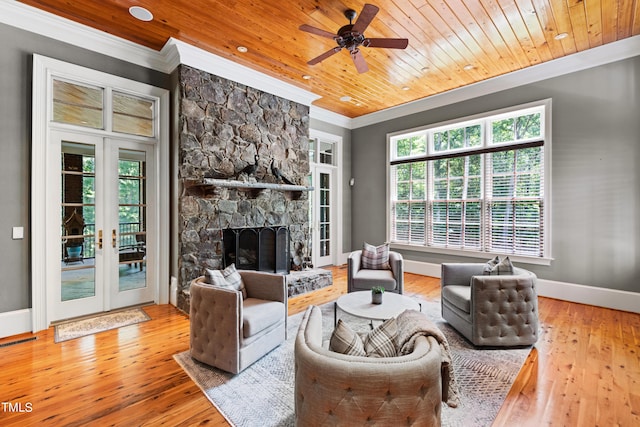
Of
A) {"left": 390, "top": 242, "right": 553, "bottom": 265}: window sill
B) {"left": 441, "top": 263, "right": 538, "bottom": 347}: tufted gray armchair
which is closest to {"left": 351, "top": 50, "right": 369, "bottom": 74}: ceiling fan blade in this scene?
{"left": 441, "top": 263, "right": 538, "bottom": 347}: tufted gray armchair

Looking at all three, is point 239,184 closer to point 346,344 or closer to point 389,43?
point 389,43

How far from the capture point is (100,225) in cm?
377

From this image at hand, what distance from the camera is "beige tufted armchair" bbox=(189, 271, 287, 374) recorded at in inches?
94.9

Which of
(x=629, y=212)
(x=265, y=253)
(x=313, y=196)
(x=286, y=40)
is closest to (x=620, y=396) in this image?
(x=629, y=212)

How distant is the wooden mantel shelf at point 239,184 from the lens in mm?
3971

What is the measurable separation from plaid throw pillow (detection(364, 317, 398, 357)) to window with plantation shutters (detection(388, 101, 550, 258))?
418 cm

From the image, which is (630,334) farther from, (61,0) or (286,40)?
(61,0)

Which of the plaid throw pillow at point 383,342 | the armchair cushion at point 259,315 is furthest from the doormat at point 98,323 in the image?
the plaid throw pillow at point 383,342

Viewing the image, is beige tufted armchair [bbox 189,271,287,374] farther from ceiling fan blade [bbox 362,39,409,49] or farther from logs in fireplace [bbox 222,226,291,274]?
ceiling fan blade [bbox 362,39,409,49]

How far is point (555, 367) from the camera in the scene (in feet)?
8.46

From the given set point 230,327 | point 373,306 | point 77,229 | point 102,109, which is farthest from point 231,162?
point 373,306

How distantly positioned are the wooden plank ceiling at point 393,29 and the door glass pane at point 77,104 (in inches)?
29.1

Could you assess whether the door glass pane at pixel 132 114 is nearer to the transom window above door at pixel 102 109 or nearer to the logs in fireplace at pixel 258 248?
the transom window above door at pixel 102 109

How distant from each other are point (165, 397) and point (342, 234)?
516cm
